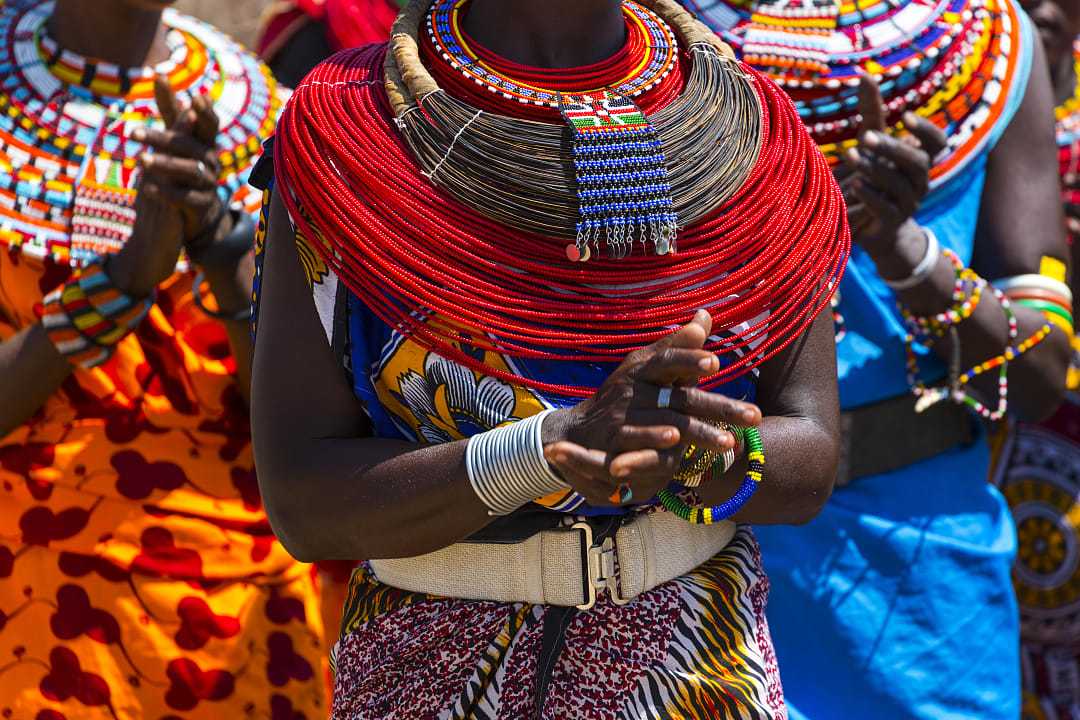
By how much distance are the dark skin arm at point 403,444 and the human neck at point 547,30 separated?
436 mm

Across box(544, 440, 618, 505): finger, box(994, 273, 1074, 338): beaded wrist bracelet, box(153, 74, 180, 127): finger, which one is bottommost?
box(994, 273, 1074, 338): beaded wrist bracelet

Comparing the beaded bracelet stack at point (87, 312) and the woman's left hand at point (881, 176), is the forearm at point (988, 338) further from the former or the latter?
the beaded bracelet stack at point (87, 312)

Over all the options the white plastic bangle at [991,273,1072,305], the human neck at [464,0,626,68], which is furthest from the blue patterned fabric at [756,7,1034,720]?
the human neck at [464,0,626,68]

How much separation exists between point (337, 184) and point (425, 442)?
41cm

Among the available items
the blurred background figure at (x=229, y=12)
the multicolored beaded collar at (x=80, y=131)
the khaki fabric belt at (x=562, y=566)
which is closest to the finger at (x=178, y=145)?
the multicolored beaded collar at (x=80, y=131)

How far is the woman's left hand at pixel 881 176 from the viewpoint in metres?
3.13

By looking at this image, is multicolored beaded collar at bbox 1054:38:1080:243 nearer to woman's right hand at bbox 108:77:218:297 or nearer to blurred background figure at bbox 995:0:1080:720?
blurred background figure at bbox 995:0:1080:720

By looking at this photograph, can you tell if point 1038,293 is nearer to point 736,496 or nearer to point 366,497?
point 736,496

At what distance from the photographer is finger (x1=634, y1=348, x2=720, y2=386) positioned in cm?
203

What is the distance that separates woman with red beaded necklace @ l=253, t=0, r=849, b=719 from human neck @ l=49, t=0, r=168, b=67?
144cm

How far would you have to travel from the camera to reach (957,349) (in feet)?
11.0

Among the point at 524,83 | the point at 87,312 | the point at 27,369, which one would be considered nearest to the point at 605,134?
the point at 524,83

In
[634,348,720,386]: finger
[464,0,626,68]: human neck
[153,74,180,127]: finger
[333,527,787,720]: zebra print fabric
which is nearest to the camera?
[634,348,720,386]: finger

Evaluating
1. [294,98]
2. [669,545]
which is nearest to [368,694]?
[669,545]
